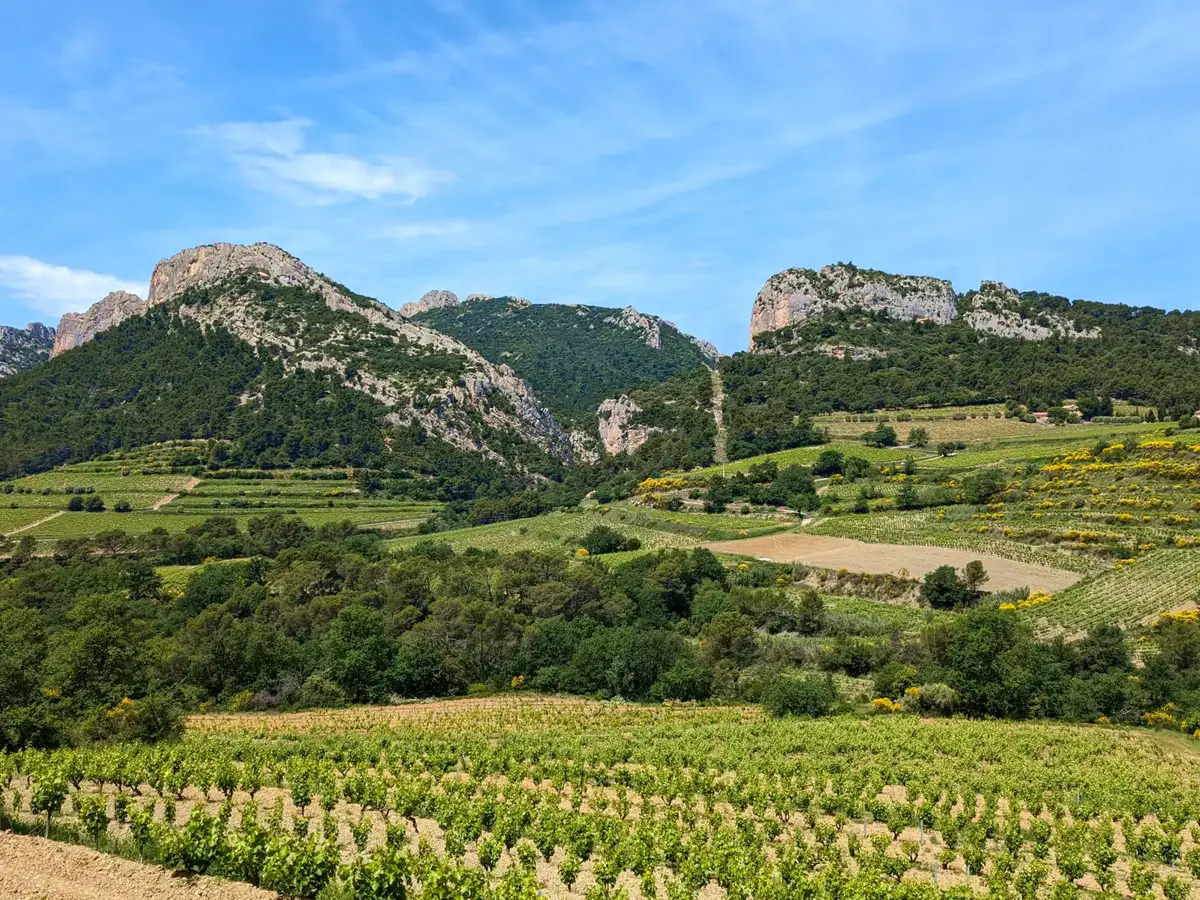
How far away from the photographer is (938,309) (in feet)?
635

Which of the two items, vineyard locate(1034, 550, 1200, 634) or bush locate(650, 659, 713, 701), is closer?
bush locate(650, 659, 713, 701)

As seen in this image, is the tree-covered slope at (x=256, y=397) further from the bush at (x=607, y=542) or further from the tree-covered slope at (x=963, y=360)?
the bush at (x=607, y=542)

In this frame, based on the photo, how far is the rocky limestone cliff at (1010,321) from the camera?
581 feet

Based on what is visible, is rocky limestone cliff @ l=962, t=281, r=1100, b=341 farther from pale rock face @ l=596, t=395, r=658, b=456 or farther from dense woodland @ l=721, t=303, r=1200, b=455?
pale rock face @ l=596, t=395, r=658, b=456

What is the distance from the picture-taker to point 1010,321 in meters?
183

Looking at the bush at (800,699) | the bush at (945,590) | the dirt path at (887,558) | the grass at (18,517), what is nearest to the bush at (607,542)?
the dirt path at (887,558)

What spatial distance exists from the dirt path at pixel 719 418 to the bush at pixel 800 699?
94.2 metres

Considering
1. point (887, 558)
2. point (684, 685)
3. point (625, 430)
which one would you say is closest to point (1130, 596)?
point (887, 558)

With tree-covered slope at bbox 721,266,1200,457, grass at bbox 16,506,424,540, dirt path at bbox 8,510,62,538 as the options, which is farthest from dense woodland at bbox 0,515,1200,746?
tree-covered slope at bbox 721,266,1200,457

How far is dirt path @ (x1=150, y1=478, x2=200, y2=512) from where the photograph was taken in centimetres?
12446

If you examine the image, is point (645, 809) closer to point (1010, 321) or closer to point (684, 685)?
point (684, 685)

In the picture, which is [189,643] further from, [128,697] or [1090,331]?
[1090,331]

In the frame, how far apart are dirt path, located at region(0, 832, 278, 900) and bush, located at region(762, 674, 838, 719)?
39330 millimetres

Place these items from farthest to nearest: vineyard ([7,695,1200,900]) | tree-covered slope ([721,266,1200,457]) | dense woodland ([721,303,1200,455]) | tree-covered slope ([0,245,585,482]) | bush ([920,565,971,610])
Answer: tree-covered slope ([0,245,585,482])
tree-covered slope ([721,266,1200,457])
dense woodland ([721,303,1200,455])
bush ([920,565,971,610])
vineyard ([7,695,1200,900])
